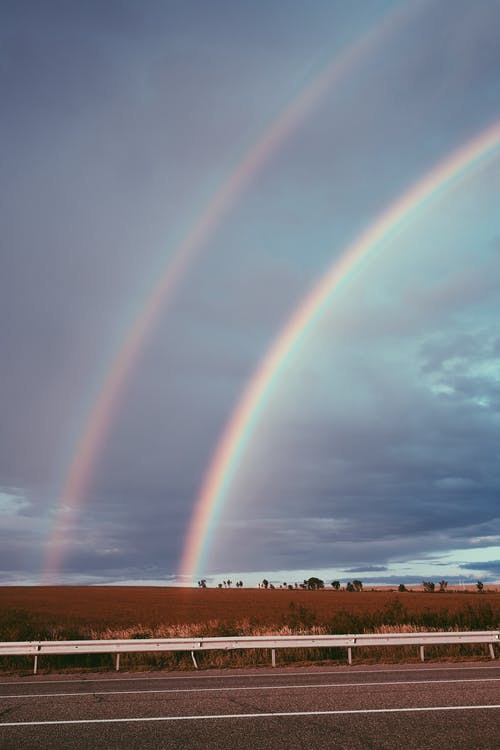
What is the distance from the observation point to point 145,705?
11.2 m

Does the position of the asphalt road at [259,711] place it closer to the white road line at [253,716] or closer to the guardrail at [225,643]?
the white road line at [253,716]

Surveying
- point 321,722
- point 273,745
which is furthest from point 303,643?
point 273,745

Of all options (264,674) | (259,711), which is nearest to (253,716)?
(259,711)

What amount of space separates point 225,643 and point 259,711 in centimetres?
730

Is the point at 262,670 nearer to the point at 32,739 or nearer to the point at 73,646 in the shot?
the point at 73,646

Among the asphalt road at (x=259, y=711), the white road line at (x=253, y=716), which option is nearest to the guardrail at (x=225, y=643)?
the asphalt road at (x=259, y=711)

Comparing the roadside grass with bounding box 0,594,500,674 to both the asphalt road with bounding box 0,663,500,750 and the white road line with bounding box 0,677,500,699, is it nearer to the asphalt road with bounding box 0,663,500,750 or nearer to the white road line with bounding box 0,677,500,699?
the asphalt road with bounding box 0,663,500,750

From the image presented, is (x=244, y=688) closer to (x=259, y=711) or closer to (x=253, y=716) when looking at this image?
(x=259, y=711)

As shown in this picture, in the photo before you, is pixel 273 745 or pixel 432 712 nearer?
pixel 273 745

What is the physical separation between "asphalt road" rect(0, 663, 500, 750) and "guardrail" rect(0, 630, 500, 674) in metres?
1.48

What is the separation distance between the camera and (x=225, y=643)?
1744 centimetres

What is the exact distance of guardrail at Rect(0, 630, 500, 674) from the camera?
1697 cm

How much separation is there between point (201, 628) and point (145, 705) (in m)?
10.8

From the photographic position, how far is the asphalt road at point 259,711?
8.47 metres
